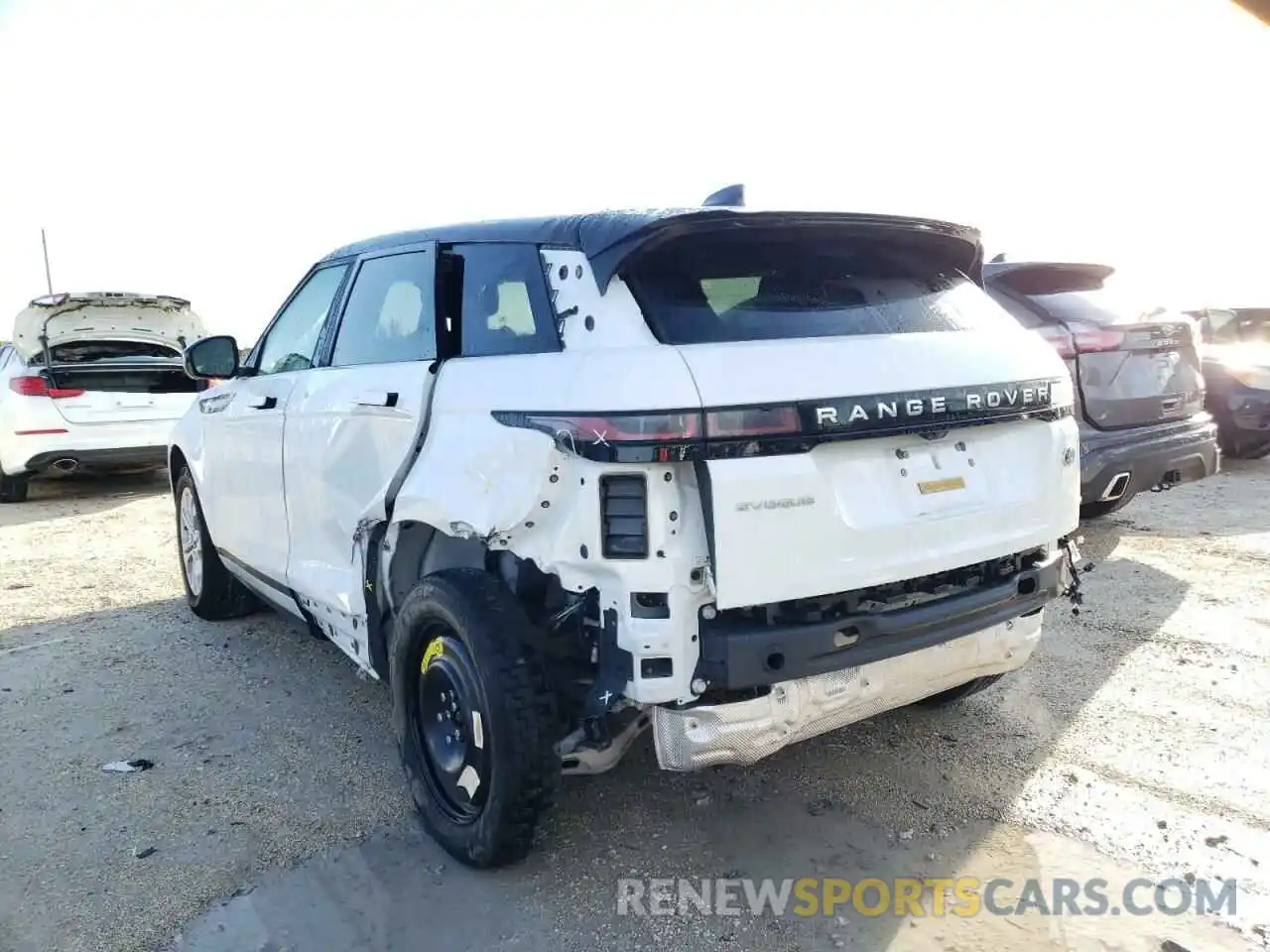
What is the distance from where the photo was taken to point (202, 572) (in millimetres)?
5371

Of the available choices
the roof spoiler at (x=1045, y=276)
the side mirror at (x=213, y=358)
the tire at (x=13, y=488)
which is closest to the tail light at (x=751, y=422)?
the side mirror at (x=213, y=358)

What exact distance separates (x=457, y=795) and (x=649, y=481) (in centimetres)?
125

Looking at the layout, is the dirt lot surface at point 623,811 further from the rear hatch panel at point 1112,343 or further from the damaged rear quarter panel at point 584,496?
the rear hatch panel at point 1112,343

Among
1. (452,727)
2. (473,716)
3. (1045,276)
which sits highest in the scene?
(1045,276)

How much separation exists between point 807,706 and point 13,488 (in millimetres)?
9685

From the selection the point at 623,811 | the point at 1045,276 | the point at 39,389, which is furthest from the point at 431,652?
the point at 39,389

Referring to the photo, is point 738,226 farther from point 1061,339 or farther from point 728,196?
point 1061,339

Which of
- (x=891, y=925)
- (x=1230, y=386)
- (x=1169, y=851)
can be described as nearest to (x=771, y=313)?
(x=891, y=925)

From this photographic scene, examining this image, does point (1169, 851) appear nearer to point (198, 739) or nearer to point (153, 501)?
point (198, 739)

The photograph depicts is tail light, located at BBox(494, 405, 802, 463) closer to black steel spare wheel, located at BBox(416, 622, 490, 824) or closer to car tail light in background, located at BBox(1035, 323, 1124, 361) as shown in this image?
black steel spare wheel, located at BBox(416, 622, 490, 824)

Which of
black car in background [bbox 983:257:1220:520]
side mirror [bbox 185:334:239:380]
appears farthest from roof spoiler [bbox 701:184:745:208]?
black car in background [bbox 983:257:1220:520]

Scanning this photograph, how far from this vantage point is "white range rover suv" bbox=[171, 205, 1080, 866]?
2447 mm

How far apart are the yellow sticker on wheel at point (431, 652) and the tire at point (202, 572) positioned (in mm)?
2650

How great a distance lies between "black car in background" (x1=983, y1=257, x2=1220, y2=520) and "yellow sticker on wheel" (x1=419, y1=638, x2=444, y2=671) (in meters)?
3.71
